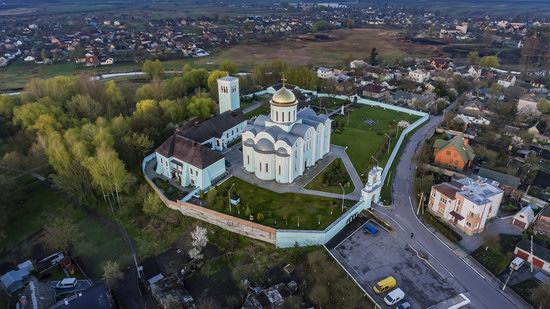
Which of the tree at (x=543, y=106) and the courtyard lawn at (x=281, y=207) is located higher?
the tree at (x=543, y=106)

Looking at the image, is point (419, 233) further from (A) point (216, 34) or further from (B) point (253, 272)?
(A) point (216, 34)

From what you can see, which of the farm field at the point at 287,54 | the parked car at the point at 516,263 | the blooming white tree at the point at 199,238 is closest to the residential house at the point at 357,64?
the farm field at the point at 287,54

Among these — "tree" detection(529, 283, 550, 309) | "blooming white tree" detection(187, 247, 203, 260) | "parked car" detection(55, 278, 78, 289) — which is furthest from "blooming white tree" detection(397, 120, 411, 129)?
"parked car" detection(55, 278, 78, 289)

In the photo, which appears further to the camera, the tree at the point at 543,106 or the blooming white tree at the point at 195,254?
the tree at the point at 543,106

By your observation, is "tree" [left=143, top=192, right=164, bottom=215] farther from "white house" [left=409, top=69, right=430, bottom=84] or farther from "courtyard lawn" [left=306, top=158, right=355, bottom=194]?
"white house" [left=409, top=69, right=430, bottom=84]

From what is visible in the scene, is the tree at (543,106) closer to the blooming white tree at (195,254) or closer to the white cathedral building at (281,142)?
the white cathedral building at (281,142)

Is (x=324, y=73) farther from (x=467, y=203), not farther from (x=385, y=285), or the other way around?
(x=385, y=285)

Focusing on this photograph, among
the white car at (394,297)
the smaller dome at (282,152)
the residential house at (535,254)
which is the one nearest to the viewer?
the white car at (394,297)
